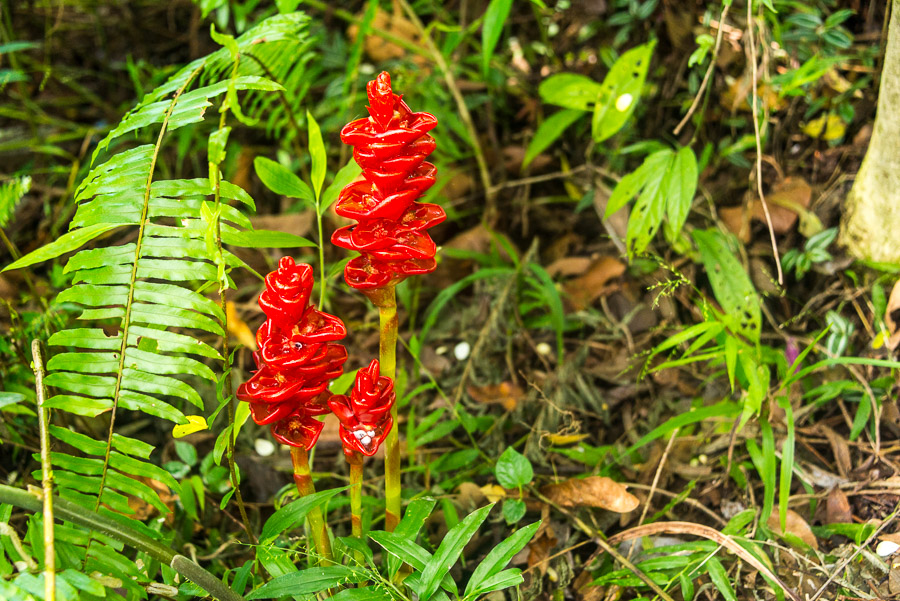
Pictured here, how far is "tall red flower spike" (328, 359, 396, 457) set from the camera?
1.53 meters

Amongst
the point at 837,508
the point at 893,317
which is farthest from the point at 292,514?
the point at 893,317

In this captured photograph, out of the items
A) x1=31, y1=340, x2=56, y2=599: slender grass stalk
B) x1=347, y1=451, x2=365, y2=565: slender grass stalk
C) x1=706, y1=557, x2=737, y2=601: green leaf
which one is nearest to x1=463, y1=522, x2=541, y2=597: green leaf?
x1=347, y1=451, x2=365, y2=565: slender grass stalk

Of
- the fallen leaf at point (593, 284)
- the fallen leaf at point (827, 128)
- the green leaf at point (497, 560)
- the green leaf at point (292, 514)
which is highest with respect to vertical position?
the fallen leaf at point (827, 128)

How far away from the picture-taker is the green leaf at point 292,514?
5.49ft

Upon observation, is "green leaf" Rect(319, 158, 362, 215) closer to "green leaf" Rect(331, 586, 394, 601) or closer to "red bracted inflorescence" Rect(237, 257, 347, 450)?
"red bracted inflorescence" Rect(237, 257, 347, 450)

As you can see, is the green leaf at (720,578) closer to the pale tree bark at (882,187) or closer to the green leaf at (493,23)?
the pale tree bark at (882,187)

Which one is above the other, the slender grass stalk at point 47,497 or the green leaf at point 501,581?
Result: the slender grass stalk at point 47,497

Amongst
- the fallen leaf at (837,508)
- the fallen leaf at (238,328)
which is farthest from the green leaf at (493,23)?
the fallen leaf at (837,508)

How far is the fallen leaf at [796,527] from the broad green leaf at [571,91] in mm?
1638

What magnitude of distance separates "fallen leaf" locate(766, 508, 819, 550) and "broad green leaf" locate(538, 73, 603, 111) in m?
1.64

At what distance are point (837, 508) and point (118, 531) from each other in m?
2.06

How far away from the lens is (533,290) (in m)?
3.02

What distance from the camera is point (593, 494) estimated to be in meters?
2.15

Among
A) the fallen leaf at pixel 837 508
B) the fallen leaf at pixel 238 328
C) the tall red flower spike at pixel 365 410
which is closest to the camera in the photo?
the tall red flower spike at pixel 365 410
